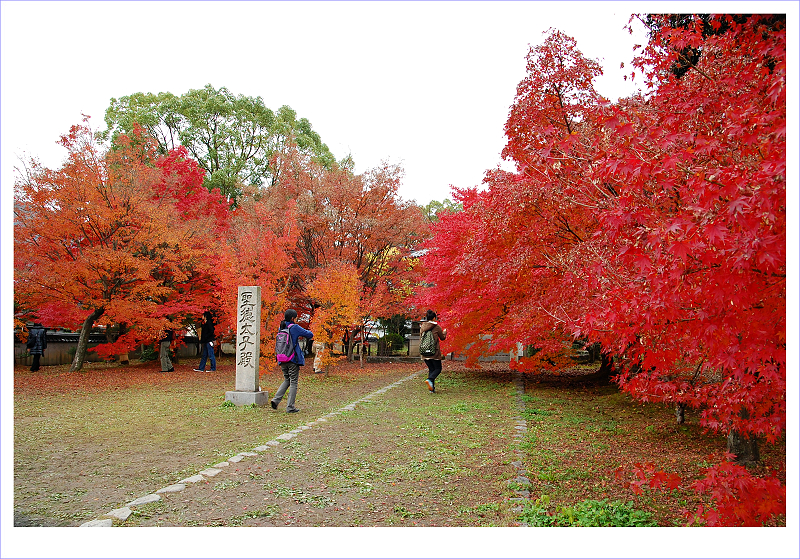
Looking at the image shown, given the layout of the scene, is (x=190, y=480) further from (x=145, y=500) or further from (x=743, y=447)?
(x=743, y=447)

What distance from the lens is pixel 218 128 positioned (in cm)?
2373

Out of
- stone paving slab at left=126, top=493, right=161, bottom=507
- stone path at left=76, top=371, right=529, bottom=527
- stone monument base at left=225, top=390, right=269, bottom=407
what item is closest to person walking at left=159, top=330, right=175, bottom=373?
stone monument base at left=225, top=390, right=269, bottom=407

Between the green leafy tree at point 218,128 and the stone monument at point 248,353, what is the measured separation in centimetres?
1453

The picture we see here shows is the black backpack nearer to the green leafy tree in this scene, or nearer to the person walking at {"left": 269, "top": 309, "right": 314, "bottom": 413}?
the person walking at {"left": 269, "top": 309, "right": 314, "bottom": 413}

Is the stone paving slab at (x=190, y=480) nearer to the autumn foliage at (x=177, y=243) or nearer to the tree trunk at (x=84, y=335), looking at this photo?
the autumn foliage at (x=177, y=243)

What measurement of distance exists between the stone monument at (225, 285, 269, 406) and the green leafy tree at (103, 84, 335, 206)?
1453cm

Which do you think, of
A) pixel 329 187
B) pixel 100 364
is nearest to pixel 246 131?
pixel 329 187

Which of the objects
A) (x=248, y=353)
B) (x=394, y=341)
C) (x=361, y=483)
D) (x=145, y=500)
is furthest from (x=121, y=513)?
(x=394, y=341)

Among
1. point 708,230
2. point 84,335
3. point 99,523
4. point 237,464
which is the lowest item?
point 237,464

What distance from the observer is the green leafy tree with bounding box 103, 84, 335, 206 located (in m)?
22.9

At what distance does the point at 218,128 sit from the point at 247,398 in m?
18.9

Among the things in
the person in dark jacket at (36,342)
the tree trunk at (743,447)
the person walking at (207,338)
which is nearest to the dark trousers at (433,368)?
the tree trunk at (743,447)

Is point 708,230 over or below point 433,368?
over

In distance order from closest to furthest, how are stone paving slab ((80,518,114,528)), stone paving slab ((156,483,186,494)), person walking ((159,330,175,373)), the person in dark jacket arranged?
stone paving slab ((80,518,114,528)) < stone paving slab ((156,483,186,494)) < the person in dark jacket < person walking ((159,330,175,373))
